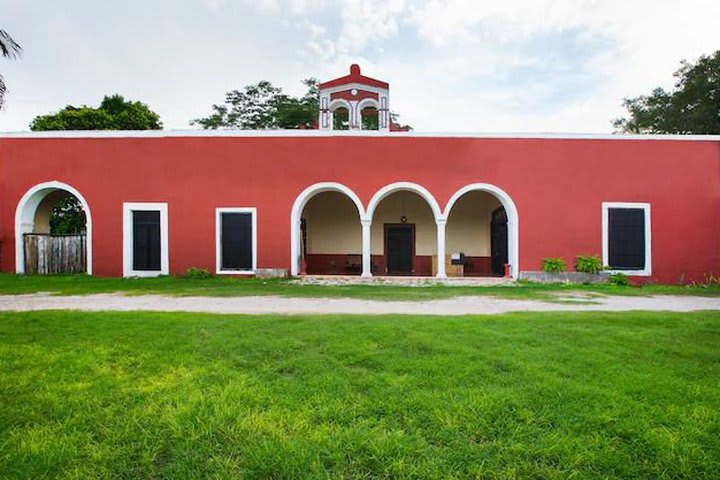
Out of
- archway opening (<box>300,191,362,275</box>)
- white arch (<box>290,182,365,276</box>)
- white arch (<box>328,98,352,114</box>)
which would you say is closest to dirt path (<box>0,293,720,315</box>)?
white arch (<box>290,182,365,276</box>)

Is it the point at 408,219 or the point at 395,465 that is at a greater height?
the point at 408,219

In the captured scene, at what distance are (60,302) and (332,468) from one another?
690 cm

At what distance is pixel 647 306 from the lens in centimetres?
732

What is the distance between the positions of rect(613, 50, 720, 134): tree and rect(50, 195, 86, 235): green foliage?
30694mm

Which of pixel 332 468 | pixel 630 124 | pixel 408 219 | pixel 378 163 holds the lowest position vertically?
pixel 332 468

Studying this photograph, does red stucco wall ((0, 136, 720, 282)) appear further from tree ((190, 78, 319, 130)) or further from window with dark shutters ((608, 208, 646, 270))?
tree ((190, 78, 319, 130))

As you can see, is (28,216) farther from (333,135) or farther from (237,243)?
(333,135)

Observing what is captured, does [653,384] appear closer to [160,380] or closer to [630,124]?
[160,380]

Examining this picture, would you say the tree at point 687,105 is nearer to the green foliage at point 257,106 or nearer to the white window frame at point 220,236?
the green foliage at point 257,106

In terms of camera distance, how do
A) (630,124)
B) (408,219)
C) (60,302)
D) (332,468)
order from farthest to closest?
1. (630,124)
2. (408,219)
3. (60,302)
4. (332,468)

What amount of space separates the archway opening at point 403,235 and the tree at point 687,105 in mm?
17532

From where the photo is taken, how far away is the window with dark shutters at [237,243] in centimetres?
1239

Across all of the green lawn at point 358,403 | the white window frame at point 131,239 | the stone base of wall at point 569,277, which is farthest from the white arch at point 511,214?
the white window frame at point 131,239

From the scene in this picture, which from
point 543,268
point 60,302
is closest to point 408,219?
point 543,268
